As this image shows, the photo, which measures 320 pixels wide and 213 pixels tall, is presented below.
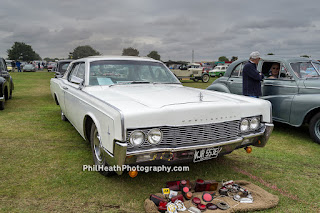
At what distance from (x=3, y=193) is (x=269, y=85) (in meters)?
5.27

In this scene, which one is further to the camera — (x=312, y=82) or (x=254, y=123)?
(x=312, y=82)

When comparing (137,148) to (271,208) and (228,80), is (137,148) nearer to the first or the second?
(271,208)

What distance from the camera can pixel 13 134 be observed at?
5.02 metres

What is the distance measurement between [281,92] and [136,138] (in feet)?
13.5

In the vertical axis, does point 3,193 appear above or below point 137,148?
below

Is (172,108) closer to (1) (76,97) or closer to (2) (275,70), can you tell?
(1) (76,97)

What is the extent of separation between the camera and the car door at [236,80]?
627 cm

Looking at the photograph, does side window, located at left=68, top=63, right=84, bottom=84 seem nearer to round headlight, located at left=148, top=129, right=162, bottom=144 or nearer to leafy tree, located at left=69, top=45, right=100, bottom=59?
round headlight, located at left=148, top=129, right=162, bottom=144

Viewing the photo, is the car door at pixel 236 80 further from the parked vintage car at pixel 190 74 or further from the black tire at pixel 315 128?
the parked vintage car at pixel 190 74

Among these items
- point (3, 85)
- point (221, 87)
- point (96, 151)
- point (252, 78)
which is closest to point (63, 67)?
point (3, 85)

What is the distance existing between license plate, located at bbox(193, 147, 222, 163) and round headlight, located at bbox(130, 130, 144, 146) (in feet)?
1.99

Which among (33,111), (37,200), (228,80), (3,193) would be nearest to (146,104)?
(37,200)

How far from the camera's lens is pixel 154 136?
8.21 feet

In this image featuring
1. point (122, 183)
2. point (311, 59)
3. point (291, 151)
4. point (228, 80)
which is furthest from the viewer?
point (228, 80)
